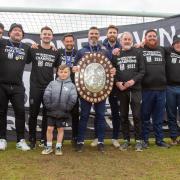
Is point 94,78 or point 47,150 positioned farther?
point 94,78

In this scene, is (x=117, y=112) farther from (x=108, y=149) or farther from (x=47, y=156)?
(x=47, y=156)

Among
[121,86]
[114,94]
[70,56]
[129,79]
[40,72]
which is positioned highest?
[70,56]

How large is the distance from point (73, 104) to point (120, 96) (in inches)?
36.5

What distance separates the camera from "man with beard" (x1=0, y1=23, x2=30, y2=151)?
655cm

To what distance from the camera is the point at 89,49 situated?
6.63 metres

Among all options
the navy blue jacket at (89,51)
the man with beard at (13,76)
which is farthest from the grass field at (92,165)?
the navy blue jacket at (89,51)

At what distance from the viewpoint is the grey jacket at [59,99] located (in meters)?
6.21

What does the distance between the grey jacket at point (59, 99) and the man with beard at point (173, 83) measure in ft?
6.22

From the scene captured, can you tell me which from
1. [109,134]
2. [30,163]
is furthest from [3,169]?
[109,134]

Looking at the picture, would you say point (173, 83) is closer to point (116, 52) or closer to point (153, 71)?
point (153, 71)

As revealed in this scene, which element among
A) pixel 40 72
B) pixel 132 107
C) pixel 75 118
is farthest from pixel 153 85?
pixel 40 72

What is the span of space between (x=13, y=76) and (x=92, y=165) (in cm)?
203

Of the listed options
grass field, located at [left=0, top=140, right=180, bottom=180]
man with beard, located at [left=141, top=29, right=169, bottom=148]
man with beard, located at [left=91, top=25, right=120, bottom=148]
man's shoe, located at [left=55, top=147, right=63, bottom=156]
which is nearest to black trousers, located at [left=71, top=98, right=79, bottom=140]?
grass field, located at [left=0, top=140, right=180, bottom=180]

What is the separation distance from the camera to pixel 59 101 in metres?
6.20
